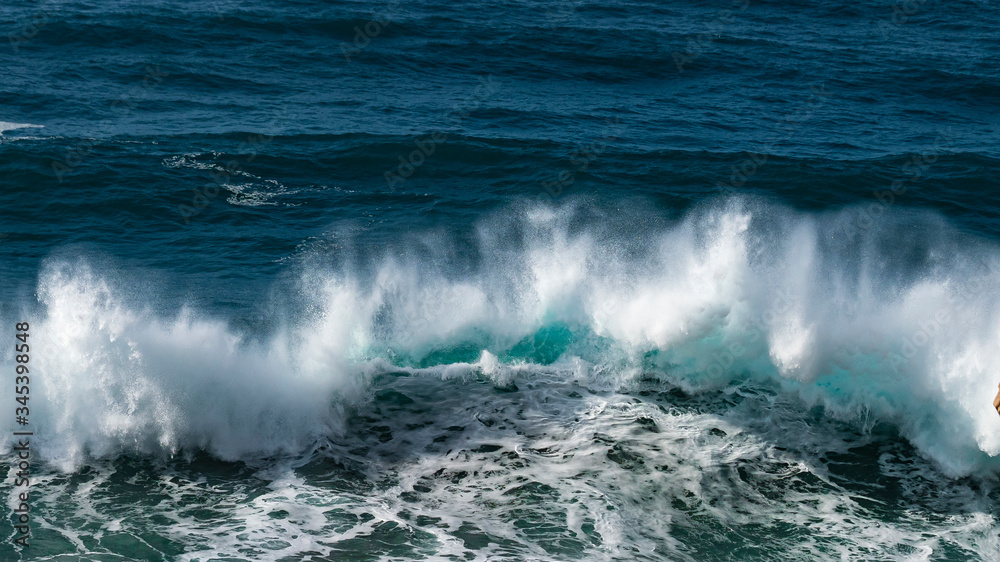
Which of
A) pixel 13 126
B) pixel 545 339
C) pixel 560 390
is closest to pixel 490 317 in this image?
pixel 545 339

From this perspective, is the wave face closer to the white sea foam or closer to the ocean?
the ocean

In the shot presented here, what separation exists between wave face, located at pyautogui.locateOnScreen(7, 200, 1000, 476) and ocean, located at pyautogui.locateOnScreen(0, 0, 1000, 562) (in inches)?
3.0

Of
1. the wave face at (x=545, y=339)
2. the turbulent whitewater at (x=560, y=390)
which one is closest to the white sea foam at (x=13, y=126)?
the wave face at (x=545, y=339)

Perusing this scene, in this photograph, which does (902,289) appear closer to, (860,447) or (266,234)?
(860,447)

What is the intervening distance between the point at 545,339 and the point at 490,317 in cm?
144

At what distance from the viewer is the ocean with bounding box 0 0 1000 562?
15.8 metres

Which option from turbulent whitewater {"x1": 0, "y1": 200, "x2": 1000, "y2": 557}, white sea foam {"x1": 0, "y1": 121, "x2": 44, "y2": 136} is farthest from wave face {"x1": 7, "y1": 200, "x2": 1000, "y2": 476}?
white sea foam {"x1": 0, "y1": 121, "x2": 44, "y2": 136}

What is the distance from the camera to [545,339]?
21359 millimetres

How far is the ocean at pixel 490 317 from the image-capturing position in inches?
621

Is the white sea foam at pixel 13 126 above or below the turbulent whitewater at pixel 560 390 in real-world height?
above

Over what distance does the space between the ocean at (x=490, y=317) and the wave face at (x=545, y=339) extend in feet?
0.25

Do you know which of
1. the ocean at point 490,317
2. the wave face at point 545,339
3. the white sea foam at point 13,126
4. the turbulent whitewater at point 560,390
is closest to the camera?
the ocean at point 490,317

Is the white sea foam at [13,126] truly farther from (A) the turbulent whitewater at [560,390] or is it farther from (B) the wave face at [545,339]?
(A) the turbulent whitewater at [560,390]

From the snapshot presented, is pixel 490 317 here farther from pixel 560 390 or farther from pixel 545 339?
pixel 560 390
